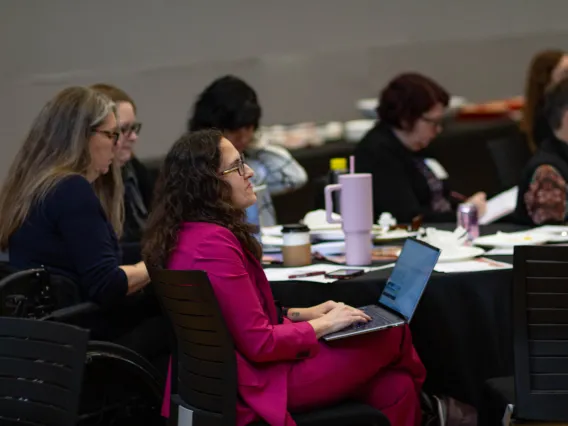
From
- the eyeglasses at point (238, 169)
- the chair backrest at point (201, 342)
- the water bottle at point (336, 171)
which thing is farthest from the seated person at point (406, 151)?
the chair backrest at point (201, 342)

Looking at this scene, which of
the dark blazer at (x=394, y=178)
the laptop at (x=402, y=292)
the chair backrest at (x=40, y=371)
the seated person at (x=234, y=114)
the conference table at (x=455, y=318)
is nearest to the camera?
the chair backrest at (x=40, y=371)

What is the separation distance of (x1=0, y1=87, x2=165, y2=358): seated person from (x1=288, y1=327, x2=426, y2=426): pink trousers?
0.87m

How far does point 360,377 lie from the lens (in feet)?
9.29

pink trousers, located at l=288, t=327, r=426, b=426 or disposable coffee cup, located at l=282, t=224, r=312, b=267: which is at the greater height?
disposable coffee cup, located at l=282, t=224, r=312, b=267

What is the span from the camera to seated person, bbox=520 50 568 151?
226 inches

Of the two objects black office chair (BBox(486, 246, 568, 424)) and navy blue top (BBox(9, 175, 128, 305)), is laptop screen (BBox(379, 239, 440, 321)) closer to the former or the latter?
black office chair (BBox(486, 246, 568, 424))

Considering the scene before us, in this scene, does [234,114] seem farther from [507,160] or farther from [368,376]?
[507,160]

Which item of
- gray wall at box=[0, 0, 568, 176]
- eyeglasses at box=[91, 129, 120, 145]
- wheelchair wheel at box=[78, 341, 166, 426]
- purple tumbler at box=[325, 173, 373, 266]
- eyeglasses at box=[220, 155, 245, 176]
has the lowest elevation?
wheelchair wheel at box=[78, 341, 166, 426]

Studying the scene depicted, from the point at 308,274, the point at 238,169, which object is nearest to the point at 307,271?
the point at 308,274

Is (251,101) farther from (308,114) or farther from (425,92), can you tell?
(308,114)

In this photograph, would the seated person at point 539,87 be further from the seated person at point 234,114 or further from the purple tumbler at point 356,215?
the purple tumbler at point 356,215

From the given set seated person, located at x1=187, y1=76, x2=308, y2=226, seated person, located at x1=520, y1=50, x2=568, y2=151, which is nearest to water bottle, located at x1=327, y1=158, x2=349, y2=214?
seated person, located at x1=187, y1=76, x2=308, y2=226

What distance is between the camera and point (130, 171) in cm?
450

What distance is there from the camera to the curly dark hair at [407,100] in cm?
479
